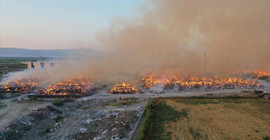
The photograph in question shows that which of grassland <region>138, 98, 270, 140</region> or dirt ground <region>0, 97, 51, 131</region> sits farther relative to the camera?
dirt ground <region>0, 97, 51, 131</region>

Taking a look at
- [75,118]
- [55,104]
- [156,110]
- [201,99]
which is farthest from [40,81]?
[201,99]

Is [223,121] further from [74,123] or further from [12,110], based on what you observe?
[12,110]

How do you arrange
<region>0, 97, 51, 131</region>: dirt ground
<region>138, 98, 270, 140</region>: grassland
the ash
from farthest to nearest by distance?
<region>0, 97, 51, 131</region>: dirt ground → the ash → <region>138, 98, 270, 140</region>: grassland

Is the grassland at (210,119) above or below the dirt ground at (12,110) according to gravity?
below

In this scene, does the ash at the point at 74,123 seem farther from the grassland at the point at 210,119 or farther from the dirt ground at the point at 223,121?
the dirt ground at the point at 223,121

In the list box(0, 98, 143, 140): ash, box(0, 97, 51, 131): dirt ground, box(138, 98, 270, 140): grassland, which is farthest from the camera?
box(0, 97, 51, 131): dirt ground

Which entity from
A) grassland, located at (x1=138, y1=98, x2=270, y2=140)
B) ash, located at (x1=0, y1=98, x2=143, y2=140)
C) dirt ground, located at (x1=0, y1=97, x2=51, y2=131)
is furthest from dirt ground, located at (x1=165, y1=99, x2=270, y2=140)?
dirt ground, located at (x1=0, y1=97, x2=51, y2=131)

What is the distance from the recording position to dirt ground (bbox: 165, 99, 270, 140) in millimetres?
10008

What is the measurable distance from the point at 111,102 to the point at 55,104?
17.2 ft

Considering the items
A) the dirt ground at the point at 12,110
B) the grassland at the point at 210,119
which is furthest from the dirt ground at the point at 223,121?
the dirt ground at the point at 12,110

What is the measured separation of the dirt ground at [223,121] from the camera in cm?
1001

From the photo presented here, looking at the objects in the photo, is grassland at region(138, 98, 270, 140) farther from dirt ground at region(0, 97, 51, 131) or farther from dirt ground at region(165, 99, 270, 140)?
dirt ground at region(0, 97, 51, 131)

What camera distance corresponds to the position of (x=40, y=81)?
94.1 ft

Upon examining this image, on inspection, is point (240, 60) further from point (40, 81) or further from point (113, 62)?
point (40, 81)
